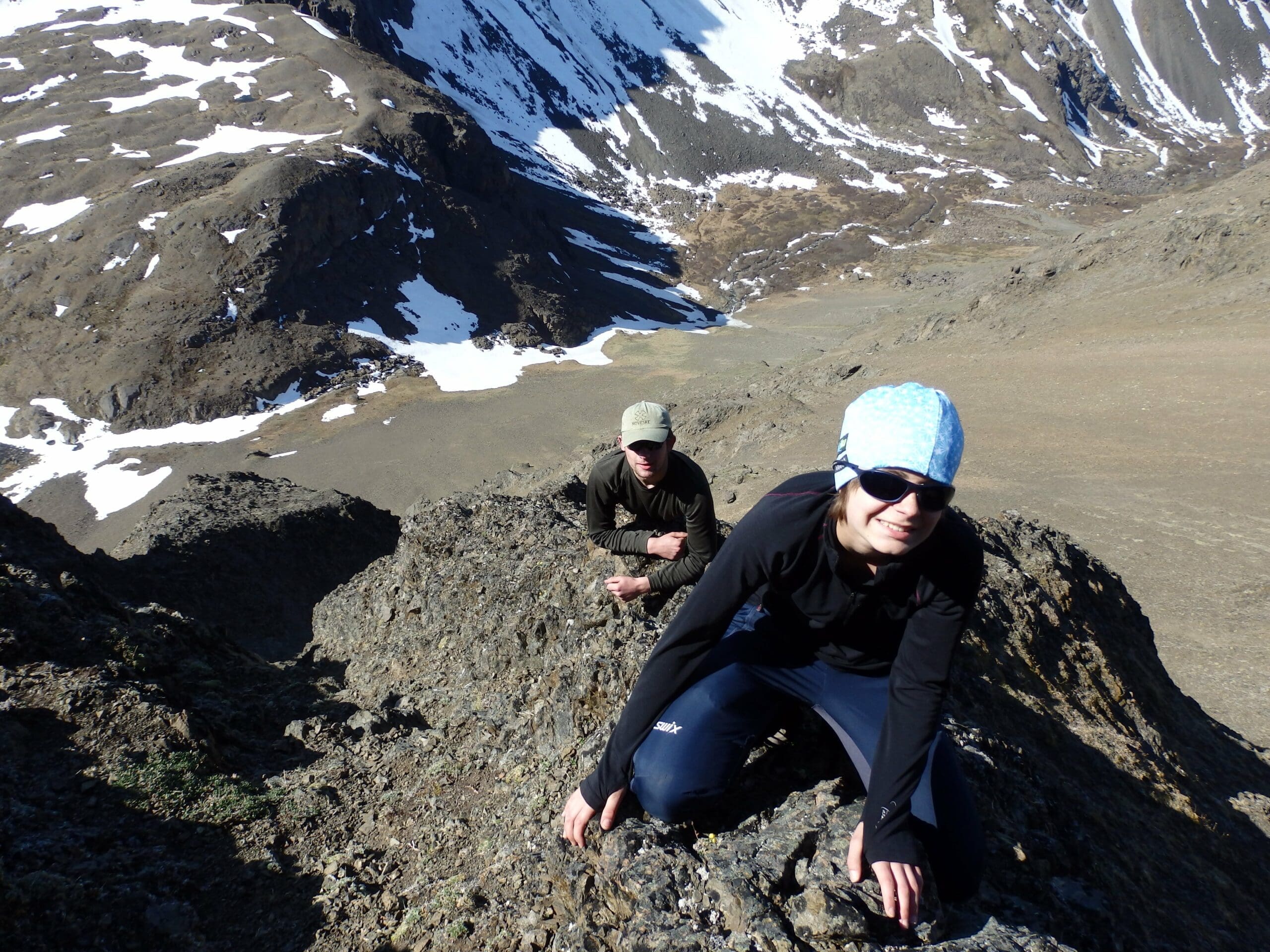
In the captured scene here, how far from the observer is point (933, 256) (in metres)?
60.9

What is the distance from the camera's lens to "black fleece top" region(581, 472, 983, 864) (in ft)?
7.84

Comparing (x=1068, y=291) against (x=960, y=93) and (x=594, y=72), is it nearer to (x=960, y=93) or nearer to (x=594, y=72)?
(x=594, y=72)

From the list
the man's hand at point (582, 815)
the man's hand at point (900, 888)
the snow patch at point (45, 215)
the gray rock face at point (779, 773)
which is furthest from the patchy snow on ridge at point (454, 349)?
the man's hand at point (900, 888)

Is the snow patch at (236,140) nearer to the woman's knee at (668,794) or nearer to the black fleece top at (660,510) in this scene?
the black fleece top at (660,510)

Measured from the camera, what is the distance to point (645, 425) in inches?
159

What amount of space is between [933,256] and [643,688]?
65810 mm

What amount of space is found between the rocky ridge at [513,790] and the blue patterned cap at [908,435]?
137cm

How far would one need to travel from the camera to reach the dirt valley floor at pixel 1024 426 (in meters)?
10.9

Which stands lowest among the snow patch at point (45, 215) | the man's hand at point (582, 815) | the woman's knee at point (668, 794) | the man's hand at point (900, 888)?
the snow patch at point (45, 215)

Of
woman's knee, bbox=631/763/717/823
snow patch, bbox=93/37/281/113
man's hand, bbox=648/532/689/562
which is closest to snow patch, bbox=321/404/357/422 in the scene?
snow patch, bbox=93/37/281/113

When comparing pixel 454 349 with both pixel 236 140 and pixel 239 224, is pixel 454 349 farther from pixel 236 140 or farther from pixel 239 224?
pixel 236 140

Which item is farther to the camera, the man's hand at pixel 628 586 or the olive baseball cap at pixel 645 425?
the man's hand at pixel 628 586

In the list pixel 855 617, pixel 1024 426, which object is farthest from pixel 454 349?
pixel 855 617

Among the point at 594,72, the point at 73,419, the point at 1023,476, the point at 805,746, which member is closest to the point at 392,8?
the point at 594,72
